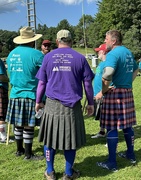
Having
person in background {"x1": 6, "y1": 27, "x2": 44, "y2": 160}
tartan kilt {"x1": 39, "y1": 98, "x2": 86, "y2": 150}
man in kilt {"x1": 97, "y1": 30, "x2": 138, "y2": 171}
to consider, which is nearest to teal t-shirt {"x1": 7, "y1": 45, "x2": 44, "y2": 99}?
person in background {"x1": 6, "y1": 27, "x2": 44, "y2": 160}

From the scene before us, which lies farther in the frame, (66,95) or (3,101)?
(3,101)

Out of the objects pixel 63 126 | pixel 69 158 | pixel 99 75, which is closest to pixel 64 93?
pixel 63 126

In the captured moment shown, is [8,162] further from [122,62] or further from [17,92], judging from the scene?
[122,62]

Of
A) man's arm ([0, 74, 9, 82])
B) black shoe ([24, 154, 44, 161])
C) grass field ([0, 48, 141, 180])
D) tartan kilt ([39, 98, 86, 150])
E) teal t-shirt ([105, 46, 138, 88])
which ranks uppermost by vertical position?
teal t-shirt ([105, 46, 138, 88])

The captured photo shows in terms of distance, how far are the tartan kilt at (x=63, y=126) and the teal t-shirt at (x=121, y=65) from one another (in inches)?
29.3

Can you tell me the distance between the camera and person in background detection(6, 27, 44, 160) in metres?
4.22

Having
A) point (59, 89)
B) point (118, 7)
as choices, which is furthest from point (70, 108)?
point (118, 7)

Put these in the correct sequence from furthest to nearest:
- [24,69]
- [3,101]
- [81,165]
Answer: [3,101] < [81,165] < [24,69]

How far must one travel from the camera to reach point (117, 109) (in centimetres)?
402

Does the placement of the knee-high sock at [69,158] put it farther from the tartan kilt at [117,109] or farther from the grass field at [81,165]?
the tartan kilt at [117,109]

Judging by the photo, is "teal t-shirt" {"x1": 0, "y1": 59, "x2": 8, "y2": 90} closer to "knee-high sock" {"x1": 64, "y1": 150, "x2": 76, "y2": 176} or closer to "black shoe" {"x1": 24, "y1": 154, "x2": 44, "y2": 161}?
"black shoe" {"x1": 24, "y1": 154, "x2": 44, "y2": 161}

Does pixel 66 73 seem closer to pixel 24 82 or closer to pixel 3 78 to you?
pixel 24 82

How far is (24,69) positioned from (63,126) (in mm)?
1234

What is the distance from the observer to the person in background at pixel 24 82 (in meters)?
4.22
